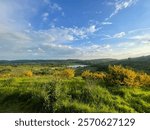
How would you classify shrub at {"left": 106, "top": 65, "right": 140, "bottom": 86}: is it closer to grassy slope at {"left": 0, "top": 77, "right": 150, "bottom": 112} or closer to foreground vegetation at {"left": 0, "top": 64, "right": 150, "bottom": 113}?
foreground vegetation at {"left": 0, "top": 64, "right": 150, "bottom": 113}

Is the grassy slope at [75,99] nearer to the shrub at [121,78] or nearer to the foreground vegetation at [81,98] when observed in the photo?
the foreground vegetation at [81,98]

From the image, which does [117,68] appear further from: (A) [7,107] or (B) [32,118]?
(B) [32,118]


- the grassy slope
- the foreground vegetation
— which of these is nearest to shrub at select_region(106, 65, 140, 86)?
the foreground vegetation

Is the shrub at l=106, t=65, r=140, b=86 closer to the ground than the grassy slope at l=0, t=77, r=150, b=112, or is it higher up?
higher up

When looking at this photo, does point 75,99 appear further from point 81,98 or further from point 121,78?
point 121,78

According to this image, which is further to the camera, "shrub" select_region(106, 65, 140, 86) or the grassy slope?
"shrub" select_region(106, 65, 140, 86)

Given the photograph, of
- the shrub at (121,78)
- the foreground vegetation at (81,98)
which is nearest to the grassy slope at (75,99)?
the foreground vegetation at (81,98)

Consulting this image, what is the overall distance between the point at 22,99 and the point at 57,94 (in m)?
2.14

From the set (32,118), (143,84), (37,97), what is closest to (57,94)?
(37,97)

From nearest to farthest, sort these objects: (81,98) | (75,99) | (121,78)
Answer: (75,99) < (81,98) < (121,78)

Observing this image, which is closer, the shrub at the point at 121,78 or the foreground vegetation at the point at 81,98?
the foreground vegetation at the point at 81,98

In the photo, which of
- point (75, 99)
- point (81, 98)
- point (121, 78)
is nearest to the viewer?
point (75, 99)

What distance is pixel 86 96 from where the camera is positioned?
11.1 m

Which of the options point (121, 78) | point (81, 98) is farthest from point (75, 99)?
point (121, 78)
